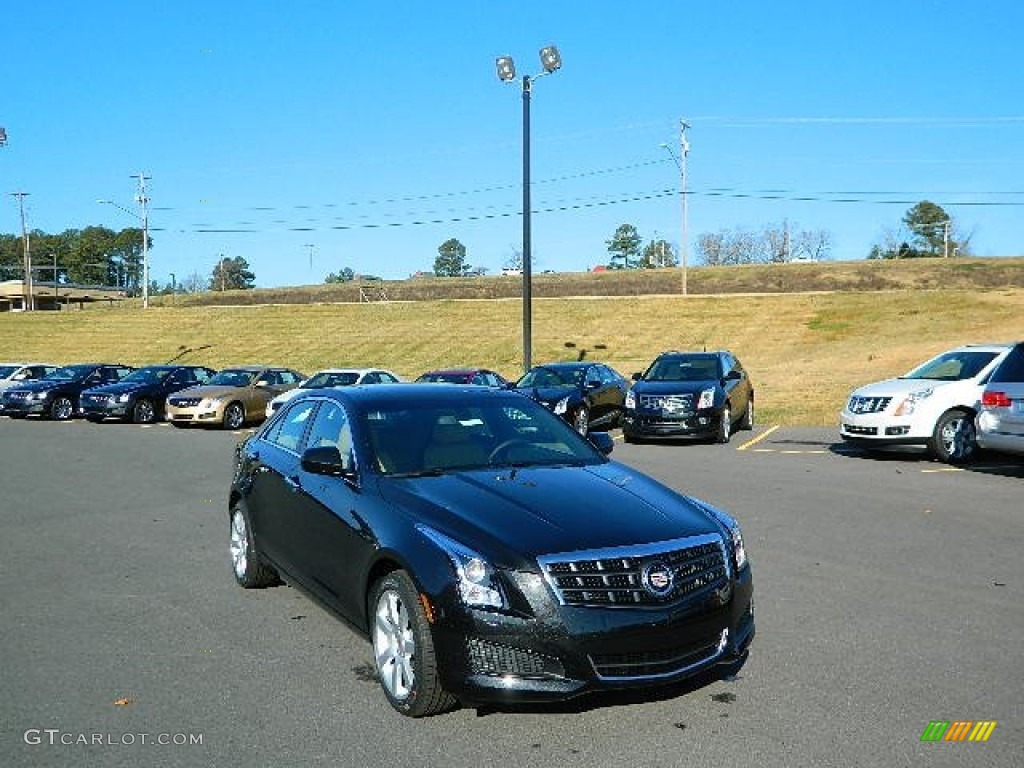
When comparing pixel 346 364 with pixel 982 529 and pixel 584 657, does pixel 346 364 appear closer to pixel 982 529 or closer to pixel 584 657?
pixel 982 529

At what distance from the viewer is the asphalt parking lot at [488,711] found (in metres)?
4.08

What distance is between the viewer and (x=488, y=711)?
445 centimetres

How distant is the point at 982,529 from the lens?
8758 millimetres

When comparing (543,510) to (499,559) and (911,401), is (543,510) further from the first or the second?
(911,401)

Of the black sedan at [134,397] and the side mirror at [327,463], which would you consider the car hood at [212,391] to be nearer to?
the black sedan at [134,397]

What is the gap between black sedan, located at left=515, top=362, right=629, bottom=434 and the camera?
18.5m

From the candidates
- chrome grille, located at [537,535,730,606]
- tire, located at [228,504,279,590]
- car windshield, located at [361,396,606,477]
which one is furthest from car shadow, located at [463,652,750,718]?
tire, located at [228,504,279,590]

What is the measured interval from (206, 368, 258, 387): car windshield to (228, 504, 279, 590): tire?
16.1 m

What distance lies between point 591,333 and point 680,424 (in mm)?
28089

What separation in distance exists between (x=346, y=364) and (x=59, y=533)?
33726 mm

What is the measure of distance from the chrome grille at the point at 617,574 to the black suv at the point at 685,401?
40.4 ft

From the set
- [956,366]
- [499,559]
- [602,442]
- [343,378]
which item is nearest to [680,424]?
[956,366]

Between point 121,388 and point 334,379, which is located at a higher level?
point 334,379

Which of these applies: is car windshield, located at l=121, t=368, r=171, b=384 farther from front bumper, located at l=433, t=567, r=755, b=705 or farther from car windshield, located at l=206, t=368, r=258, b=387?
front bumper, located at l=433, t=567, r=755, b=705
